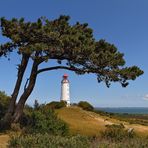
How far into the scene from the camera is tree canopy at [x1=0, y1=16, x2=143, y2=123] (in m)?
28.8

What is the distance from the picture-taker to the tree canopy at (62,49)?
94.6 feet

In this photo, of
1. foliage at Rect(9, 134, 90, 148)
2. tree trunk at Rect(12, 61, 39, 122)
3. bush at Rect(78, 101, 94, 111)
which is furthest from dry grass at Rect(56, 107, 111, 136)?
foliage at Rect(9, 134, 90, 148)

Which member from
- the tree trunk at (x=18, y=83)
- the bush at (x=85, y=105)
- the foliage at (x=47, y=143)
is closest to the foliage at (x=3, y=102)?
the tree trunk at (x=18, y=83)

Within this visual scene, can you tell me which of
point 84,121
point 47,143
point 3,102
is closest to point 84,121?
point 84,121

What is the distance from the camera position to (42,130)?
27.2m

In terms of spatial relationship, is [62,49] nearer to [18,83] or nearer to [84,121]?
[18,83]

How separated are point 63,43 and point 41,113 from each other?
5.67 metres

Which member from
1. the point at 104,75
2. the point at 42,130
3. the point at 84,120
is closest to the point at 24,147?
the point at 42,130

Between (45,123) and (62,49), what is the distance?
18.5 feet

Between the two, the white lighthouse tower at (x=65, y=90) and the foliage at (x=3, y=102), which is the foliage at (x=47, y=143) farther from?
the white lighthouse tower at (x=65, y=90)

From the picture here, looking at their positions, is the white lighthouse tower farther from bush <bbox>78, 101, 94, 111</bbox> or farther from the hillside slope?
the hillside slope

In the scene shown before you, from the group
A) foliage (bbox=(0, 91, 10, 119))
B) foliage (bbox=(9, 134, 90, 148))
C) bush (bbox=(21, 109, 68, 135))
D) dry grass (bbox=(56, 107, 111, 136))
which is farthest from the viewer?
dry grass (bbox=(56, 107, 111, 136))

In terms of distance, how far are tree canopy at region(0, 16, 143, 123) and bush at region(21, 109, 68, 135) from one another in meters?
2.47

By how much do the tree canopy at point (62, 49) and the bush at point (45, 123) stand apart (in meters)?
2.47
